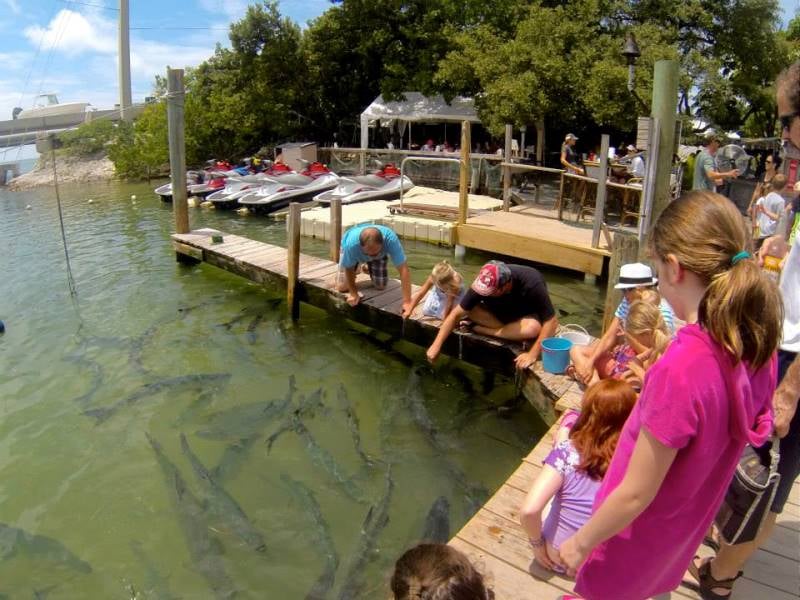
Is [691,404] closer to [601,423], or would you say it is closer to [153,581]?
[601,423]

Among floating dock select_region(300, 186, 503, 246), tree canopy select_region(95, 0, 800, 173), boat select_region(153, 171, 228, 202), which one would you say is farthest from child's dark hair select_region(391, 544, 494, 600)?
boat select_region(153, 171, 228, 202)

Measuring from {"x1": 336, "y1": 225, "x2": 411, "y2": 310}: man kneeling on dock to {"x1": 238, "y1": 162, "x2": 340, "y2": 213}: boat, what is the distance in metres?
11.1

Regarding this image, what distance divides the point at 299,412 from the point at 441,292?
7.00 ft

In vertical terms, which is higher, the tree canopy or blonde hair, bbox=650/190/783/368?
the tree canopy

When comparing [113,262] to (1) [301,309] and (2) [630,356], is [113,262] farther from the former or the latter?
(2) [630,356]

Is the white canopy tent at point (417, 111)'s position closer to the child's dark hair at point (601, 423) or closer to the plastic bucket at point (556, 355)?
the plastic bucket at point (556, 355)

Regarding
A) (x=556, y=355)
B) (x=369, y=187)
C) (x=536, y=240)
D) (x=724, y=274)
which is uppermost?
(x=724, y=274)

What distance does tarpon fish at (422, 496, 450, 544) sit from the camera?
4156 mm

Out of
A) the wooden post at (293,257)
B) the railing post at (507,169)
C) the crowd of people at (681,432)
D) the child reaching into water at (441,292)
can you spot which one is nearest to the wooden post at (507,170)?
the railing post at (507,169)

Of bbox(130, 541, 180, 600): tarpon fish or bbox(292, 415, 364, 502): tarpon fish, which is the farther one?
bbox(292, 415, 364, 502): tarpon fish

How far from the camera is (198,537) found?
4.36 metres

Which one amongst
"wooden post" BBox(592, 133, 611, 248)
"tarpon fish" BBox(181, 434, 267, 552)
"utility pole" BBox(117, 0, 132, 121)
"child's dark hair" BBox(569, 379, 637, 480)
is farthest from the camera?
"utility pole" BBox(117, 0, 132, 121)

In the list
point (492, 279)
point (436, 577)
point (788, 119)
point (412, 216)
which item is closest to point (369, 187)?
point (412, 216)

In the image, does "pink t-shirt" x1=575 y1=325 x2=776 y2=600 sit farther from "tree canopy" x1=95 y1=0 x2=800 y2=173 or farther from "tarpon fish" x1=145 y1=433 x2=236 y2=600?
"tree canopy" x1=95 y1=0 x2=800 y2=173
